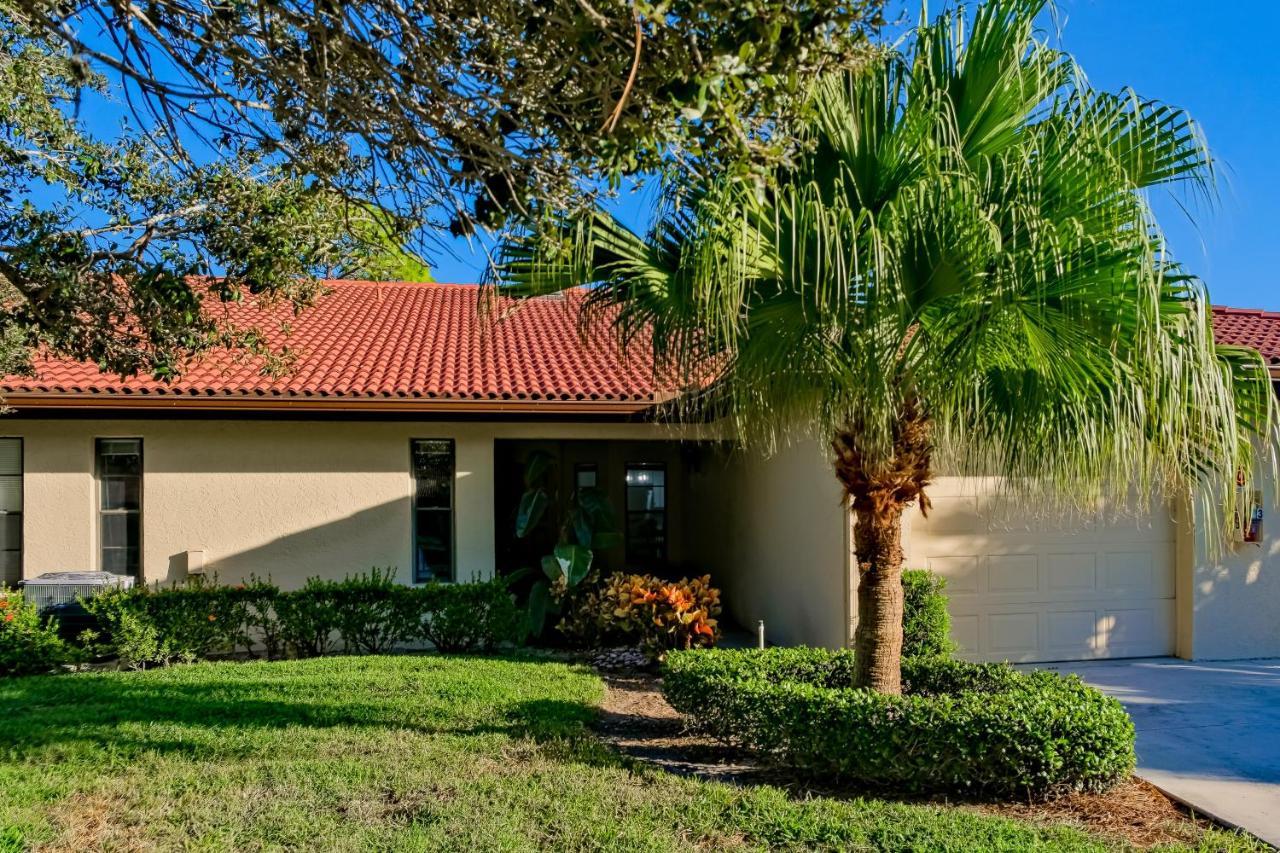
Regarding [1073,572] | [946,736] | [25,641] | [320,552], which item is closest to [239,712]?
[25,641]

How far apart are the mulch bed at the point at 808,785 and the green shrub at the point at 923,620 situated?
8.36 ft

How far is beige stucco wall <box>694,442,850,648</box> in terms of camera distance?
9.88 meters

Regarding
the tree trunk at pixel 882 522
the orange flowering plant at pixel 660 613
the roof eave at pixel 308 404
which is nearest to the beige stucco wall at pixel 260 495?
the roof eave at pixel 308 404

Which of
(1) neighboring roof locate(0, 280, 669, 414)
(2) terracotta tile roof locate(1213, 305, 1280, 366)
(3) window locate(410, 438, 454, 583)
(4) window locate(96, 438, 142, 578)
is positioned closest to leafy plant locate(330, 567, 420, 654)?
(3) window locate(410, 438, 454, 583)

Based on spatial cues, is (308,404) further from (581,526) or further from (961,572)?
(961,572)

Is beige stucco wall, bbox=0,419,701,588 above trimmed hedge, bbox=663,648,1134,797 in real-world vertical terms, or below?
above

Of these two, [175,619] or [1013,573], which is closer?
[175,619]

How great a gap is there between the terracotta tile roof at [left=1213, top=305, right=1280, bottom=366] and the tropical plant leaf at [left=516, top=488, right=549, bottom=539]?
8.40 m

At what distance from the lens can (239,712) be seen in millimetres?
7711

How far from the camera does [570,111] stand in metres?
4.51

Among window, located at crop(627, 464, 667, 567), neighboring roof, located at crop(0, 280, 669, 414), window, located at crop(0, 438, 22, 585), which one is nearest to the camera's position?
neighboring roof, located at crop(0, 280, 669, 414)

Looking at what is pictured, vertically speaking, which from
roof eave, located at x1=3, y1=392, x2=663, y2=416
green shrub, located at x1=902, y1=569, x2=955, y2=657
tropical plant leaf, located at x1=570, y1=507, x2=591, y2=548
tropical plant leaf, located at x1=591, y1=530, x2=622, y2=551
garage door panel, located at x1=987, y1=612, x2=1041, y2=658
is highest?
roof eave, located at x1=3, y1=392, x2=663, y2=416

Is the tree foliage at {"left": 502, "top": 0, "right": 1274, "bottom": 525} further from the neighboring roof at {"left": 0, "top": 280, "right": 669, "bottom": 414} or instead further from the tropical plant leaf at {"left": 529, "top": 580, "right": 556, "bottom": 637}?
the tropical plant leaf at {"left": 529, "top": 580, "right": 556, "bottom": 637}

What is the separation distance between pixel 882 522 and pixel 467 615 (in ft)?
19.4
